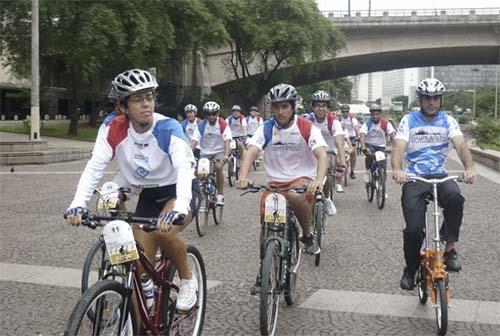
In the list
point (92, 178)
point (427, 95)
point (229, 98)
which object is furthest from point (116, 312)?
point (229, 98)

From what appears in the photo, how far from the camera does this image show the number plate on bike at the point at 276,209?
5.21 metres

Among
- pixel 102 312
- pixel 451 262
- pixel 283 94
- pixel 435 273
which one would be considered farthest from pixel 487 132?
pixel 102 312

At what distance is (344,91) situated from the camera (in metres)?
117

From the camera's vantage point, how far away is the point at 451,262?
18.3 ft

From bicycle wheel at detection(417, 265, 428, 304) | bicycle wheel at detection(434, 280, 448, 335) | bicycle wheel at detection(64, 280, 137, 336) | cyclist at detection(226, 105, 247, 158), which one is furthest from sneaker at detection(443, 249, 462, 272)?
cyclist at detection(226, 105, 247, 158)

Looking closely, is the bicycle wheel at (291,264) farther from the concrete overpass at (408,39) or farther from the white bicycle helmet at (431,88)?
the concrete overpass at (408,39)

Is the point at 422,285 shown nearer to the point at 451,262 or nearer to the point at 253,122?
the point at 451,262

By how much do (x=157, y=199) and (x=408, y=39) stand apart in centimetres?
4678

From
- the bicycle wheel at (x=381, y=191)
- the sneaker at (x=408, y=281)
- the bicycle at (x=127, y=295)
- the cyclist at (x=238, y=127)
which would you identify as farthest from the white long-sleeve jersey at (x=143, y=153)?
the cyclist at (x=238, y=127)

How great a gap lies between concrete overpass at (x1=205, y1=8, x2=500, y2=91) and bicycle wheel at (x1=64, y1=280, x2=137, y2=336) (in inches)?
1811

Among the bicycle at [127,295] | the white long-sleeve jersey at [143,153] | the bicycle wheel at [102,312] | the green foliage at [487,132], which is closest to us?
the bicycle wheel at [102,312]

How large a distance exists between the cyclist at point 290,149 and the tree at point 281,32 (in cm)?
3483

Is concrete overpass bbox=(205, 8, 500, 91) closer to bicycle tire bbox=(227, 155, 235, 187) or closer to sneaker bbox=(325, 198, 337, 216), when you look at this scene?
bicycle tire bbox=(227, 155, 235, 187)

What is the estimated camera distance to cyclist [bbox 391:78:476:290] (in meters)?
5.42
